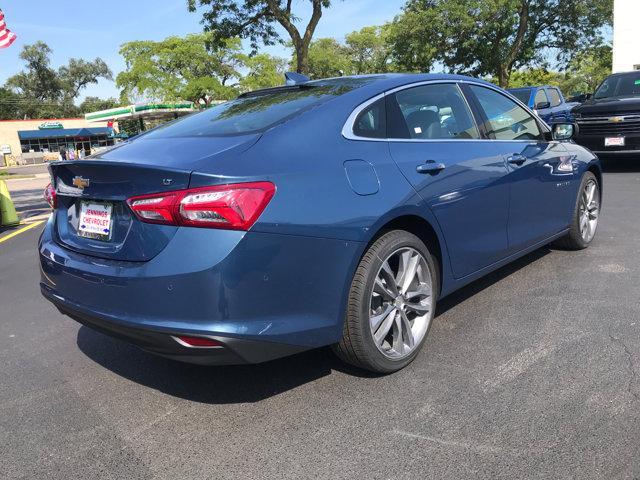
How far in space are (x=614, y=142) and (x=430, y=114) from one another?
28.2 feet

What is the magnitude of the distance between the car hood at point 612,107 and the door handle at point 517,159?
7.72 m

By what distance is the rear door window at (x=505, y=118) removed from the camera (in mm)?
4039

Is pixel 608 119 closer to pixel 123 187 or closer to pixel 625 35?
pixel 123 187

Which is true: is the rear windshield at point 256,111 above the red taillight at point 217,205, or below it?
above

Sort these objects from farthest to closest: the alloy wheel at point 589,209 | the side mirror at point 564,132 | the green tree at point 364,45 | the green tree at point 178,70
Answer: the green tree at point 364,45
the green tree at point 178,70
the alloy wheel at point 589,209
the side mirror at point 564,132

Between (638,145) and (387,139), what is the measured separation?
9232mm

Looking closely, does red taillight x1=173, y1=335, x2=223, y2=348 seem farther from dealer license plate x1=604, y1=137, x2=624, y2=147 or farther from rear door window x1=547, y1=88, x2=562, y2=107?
rear door window x1=547, y1=88, x2=562, y2=107

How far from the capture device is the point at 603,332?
3.51 m

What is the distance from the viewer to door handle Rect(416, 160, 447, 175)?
125 inches

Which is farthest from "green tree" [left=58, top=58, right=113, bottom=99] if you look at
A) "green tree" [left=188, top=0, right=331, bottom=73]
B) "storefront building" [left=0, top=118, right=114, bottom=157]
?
"green tree" [left=188, top=0, right=331, bottom=73]

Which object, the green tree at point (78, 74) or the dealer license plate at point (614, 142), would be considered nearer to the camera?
the dealer license plate at point (614, 142)

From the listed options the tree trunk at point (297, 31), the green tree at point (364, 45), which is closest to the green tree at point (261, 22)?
the tree trunk at point (297, 31)

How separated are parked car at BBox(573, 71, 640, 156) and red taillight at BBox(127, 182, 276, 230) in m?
9.11

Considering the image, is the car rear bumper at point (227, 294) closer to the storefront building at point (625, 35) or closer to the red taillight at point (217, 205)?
the red taillight at point (217, 205)
